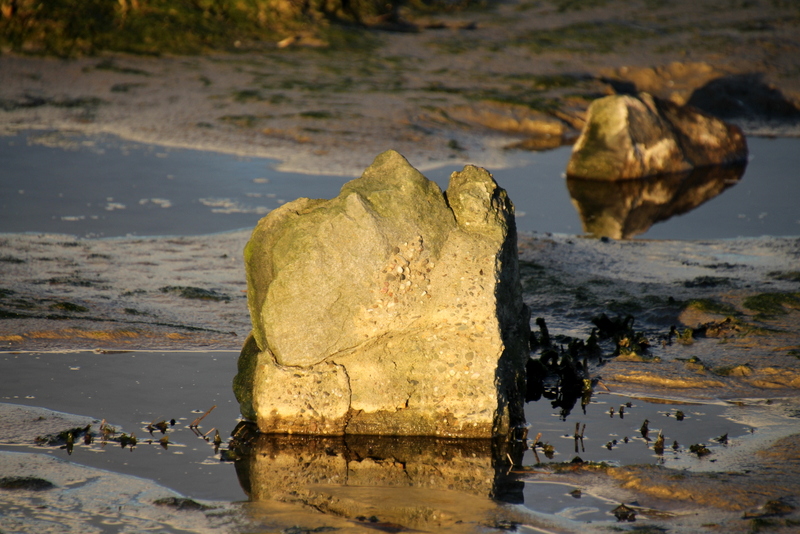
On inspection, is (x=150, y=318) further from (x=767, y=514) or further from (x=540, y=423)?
(x=767, y=514)

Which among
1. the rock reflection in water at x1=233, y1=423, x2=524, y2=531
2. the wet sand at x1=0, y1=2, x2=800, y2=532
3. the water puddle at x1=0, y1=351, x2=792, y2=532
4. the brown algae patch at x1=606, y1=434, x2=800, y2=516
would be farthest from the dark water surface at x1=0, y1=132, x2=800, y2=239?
the brown algae patch at x1=606, y1=434, x2=800, y2=516

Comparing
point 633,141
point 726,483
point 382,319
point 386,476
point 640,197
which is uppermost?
point 633,141

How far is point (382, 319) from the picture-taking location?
4.18m

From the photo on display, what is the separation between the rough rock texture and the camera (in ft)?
34.4

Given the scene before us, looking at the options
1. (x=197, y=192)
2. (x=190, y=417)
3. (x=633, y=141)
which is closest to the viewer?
(x=190, y=417)

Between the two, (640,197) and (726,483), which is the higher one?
(640,197)

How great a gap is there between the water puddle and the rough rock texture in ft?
20.2

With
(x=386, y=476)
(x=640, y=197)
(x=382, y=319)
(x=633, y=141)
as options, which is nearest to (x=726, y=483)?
(x=386, y=476)

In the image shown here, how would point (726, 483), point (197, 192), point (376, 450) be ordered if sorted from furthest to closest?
point (197, 192)
point (376, 450)
point (726, 483)

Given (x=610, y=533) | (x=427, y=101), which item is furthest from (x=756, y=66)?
(x=610, y=533)

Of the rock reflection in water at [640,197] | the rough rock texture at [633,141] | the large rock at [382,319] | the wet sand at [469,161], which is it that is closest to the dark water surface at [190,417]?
the wet sand at [469,161]

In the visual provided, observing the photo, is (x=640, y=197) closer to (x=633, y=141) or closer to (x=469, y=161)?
(x=633, y=141)

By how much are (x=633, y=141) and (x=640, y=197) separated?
0.86 meters

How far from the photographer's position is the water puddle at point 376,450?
143 inches
